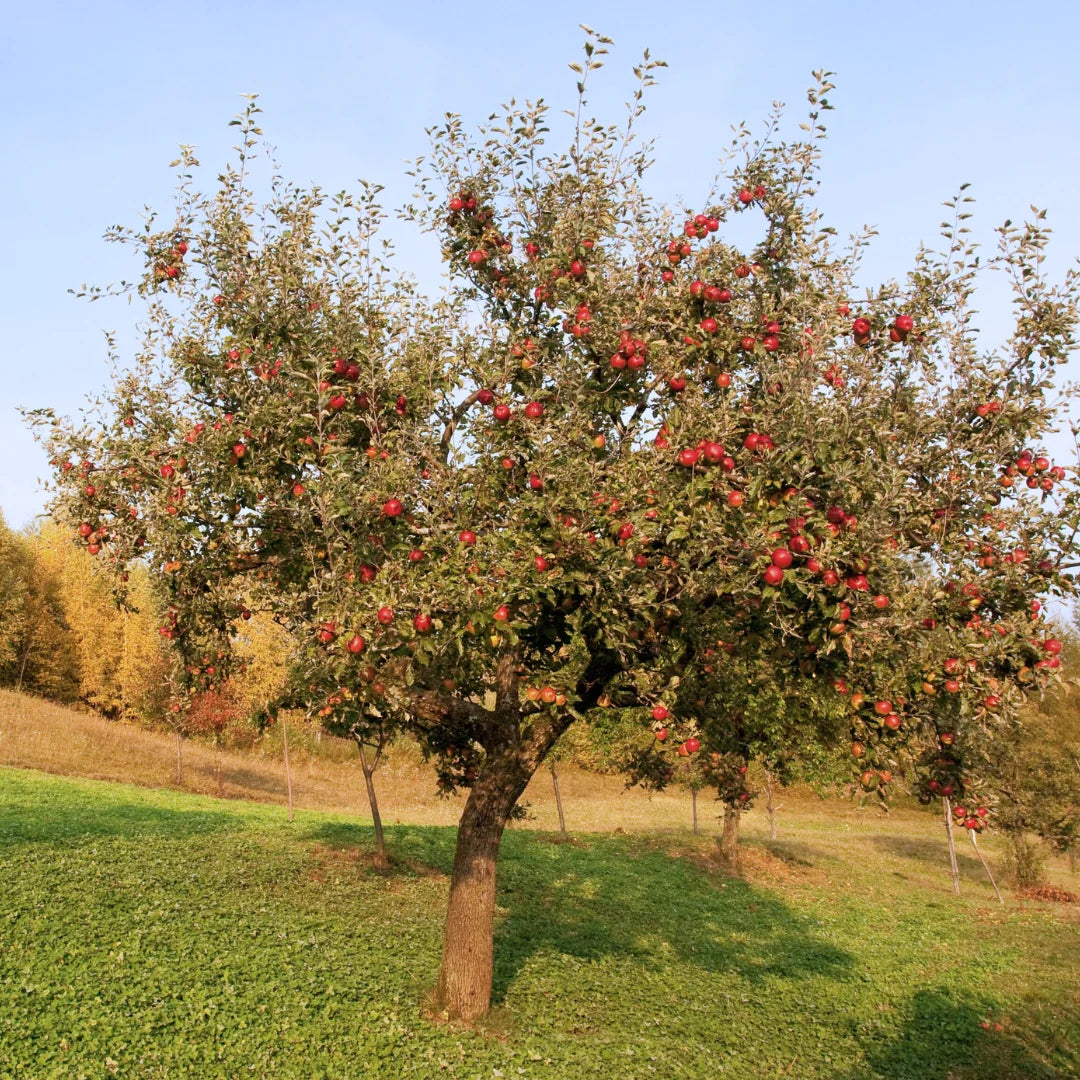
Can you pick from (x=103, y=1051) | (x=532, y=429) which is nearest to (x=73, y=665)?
(x=103, y=1051)

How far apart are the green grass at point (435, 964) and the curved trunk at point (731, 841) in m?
1.53

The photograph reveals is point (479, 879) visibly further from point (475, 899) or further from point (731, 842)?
point (731, 842)

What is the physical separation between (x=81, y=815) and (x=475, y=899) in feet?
49.1

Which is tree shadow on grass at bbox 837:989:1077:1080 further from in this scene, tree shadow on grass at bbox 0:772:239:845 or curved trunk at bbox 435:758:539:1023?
tree shadow on grass at bbox 0:772:239:845

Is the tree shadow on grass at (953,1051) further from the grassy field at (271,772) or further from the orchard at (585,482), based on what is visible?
the grassy field at (271,772)

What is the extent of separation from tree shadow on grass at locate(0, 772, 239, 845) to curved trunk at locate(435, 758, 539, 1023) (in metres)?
10.7

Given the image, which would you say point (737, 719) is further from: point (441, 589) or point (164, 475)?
point (164, 475)

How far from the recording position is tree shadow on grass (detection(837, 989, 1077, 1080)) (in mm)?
13719

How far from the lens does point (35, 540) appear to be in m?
60.4

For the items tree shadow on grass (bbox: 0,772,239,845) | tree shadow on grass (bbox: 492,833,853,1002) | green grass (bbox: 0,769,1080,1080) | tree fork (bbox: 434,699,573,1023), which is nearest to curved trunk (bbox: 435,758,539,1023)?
tree fork (bbox: 434,699,573,1023)

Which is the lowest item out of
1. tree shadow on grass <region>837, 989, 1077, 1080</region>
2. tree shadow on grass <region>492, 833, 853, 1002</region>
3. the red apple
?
tree shadow on grass <region>837, 989, 1077, 1080</region>

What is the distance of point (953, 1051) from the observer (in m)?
14.8

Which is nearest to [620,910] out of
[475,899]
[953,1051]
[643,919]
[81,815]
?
[643,919]

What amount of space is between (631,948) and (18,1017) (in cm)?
1195
